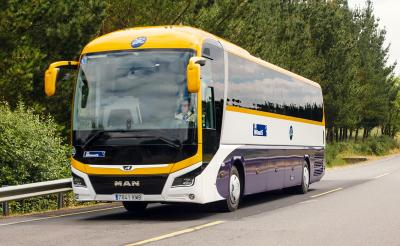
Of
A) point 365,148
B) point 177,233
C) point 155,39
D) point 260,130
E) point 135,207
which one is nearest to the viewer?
point 177,233

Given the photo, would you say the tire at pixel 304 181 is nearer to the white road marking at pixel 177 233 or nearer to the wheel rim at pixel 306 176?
the wheel rim at pixel 306 176

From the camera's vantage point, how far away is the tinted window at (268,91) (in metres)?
15.7

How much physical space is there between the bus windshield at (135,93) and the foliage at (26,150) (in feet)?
12.5

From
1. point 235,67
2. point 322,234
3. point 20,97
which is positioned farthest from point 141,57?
point 20,97

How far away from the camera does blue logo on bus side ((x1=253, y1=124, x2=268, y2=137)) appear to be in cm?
1684

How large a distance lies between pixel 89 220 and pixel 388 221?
544 cm

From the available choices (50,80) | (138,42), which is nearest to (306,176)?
(138,42)

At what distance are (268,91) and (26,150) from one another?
5996 mm

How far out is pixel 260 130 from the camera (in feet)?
56.7

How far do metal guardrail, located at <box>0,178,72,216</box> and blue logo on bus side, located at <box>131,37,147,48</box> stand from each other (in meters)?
3.67

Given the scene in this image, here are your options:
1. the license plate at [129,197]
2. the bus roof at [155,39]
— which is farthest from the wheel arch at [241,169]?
the license plate at [129,197]

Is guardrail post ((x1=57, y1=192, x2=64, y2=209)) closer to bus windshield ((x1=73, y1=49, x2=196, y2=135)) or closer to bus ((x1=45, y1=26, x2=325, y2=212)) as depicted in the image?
bus ((x1=45, y1=26, x2=325, y2=212))

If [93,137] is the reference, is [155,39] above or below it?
above

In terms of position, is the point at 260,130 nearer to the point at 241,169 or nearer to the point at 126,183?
the point at 241,169
